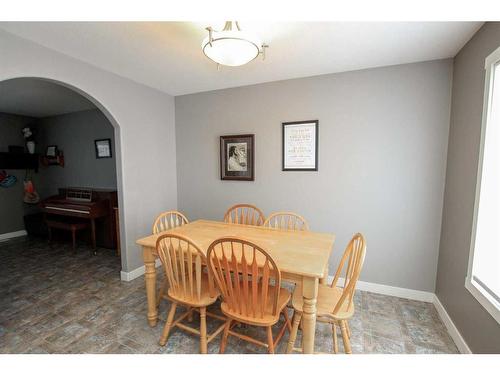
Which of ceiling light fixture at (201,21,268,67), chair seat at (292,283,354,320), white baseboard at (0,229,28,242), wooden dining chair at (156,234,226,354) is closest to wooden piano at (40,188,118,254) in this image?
white baseboard at (0,229,28,242)

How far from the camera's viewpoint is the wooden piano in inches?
129

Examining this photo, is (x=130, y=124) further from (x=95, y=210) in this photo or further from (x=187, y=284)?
(x=187, y=284)

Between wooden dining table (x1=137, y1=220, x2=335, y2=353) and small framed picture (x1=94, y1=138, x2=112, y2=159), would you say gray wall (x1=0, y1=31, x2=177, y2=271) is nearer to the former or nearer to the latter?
wooden dining table (x1=137, y1=220, x2=335, y2=353)

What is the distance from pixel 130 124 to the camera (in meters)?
2.58

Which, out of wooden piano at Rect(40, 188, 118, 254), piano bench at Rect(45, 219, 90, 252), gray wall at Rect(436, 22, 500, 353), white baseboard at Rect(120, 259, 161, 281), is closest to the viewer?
gray wall at Rect(436, 22, 500, 353)

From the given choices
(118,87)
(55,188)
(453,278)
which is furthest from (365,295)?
(55,188)

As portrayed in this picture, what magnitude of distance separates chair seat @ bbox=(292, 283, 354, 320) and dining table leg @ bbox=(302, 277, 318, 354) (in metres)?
0.07

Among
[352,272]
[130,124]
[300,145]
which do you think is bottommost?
[352,272]

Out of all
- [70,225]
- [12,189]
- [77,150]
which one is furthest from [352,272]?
[12,189]

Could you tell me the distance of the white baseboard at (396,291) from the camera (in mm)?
2195

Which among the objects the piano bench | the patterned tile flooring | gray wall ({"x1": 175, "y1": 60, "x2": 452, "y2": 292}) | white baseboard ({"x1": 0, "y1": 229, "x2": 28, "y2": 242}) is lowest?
the patterned tile flooring

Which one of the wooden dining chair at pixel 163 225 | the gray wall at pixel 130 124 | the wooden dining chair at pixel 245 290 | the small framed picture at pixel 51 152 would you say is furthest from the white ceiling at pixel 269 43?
the small framed picture at pixel 51 152

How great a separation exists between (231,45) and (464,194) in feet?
6.46

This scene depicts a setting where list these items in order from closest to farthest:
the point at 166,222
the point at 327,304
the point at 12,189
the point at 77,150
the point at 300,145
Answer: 1. the point at 327,304
2. the point at 166,222
3. the point at 300,145
4. the point at 77,150
5. the point at 12,189
